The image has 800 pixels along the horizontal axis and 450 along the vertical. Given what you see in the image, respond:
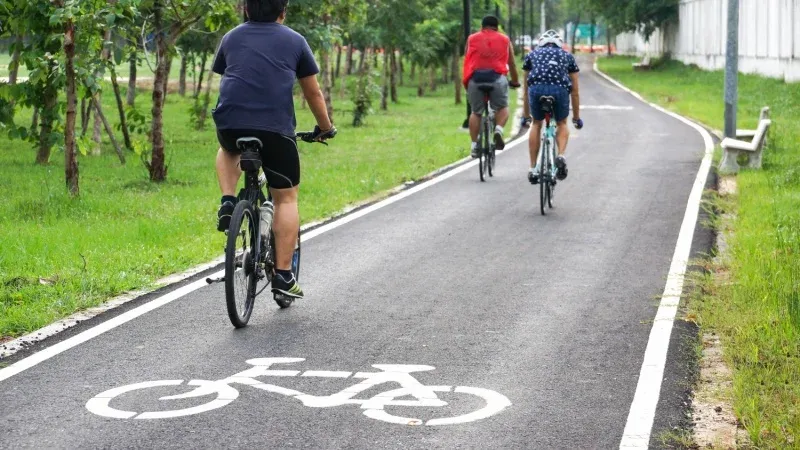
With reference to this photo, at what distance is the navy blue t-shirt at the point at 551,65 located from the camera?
13.2m

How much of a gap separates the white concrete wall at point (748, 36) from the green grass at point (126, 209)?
2026 centimetres

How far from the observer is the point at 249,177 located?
25.3ft

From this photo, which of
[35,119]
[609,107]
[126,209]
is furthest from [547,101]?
[609,107]

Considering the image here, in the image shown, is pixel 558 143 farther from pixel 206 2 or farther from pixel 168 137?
pixel 168 137

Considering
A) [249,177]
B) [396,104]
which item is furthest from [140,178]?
[396,104]

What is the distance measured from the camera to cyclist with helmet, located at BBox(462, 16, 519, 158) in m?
16.4

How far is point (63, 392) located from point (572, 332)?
2946 millimetres

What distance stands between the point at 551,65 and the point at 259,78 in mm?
6140

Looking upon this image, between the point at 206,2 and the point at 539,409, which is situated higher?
the point at 206,2

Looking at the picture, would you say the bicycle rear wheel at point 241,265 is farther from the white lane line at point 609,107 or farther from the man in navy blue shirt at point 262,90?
the white lane line at point 609,107

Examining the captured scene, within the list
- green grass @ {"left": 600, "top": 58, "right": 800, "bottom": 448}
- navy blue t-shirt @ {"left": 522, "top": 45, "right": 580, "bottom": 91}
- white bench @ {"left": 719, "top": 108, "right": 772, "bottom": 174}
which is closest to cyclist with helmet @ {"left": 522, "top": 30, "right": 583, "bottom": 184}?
navy blue t-shirt @ {"left": 522, "top": 45, "right": 580, "bottom": 91}

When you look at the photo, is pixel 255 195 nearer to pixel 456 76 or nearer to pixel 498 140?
pixel 498 140

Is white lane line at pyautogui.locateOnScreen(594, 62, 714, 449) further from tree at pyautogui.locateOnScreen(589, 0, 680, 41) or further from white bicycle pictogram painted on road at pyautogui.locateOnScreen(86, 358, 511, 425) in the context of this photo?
tree at pyautogui.locateOnScreen(589, 0, 680, 41)

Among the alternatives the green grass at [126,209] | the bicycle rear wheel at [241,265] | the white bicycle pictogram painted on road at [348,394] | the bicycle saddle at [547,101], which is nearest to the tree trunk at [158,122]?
Result: the green grass at [126,209]
